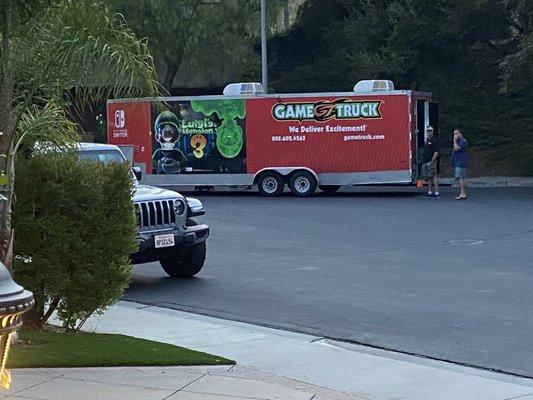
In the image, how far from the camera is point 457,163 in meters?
27.8

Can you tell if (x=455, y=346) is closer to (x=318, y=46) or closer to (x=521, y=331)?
(x=521, y=331)

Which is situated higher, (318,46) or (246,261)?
(318,46)

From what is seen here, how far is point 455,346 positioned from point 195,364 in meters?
2.49

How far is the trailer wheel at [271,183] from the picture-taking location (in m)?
29.3

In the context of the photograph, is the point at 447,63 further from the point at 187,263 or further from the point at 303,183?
the point at 187,263

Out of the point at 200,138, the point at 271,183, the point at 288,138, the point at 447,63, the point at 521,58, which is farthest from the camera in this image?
the point at 447,63

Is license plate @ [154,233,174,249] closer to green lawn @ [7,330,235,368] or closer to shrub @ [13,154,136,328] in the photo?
shrub @ [13,154,136,328]

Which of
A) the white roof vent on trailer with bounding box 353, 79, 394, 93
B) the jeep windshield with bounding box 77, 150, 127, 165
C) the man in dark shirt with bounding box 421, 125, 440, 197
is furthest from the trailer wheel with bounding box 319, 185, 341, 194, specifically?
the jeep windshield with bounding box 77, 150, 127, 165

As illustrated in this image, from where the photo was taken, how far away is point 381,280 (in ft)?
44.3

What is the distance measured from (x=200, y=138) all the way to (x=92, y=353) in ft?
70.3

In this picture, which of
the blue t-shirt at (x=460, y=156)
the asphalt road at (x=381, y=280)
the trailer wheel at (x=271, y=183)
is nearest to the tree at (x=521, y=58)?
the blue t-shirt at (x=460, y=156)

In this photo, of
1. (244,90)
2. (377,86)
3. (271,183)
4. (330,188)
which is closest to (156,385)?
(377,86)

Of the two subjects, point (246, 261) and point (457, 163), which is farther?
point (457, 163)

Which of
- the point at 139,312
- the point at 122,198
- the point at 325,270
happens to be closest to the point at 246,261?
→ the point at 325,270
